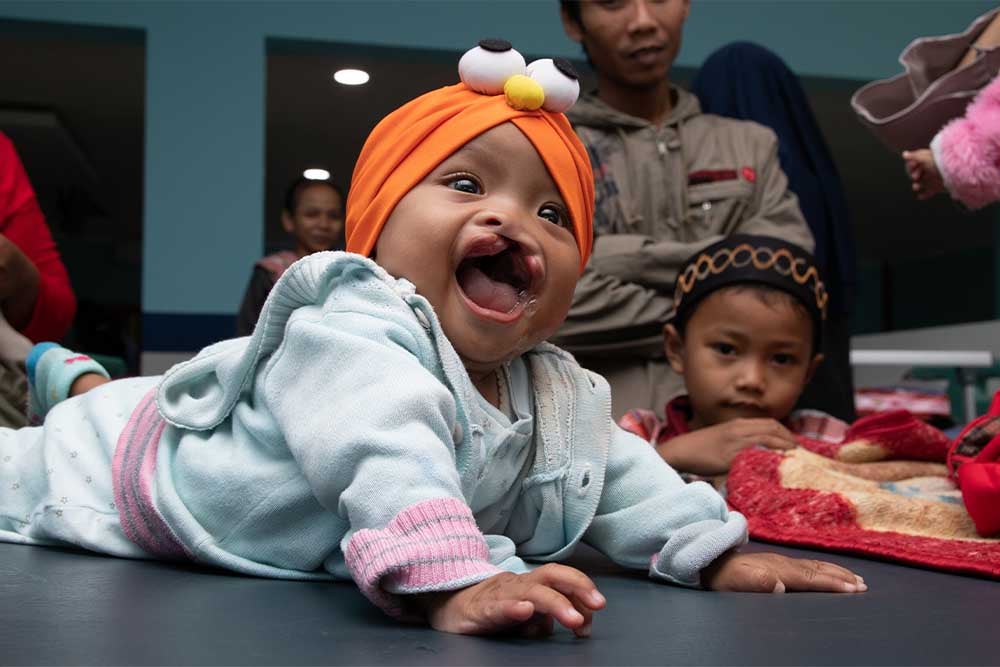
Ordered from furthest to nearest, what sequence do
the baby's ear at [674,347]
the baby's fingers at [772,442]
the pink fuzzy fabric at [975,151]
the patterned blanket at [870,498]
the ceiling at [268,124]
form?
the ceiling at [268,124], the baby's ear at [674,347], the baby's fingers at [772,442], the pink fuzzy fabric at [975,151], the patterned blanket at [870,498]

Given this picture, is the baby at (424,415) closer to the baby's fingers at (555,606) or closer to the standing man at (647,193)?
the baby's fingers at (555,606)

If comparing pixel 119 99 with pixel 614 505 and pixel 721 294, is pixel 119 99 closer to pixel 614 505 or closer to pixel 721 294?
pixel 721 294

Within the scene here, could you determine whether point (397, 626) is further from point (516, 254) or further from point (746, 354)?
point (746, 354)

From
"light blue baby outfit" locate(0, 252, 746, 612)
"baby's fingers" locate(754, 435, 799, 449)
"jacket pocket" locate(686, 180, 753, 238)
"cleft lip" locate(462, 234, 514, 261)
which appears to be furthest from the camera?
"jacket pocket" locate(686, 180, 753, 238)

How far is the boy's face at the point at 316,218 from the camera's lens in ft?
13.8

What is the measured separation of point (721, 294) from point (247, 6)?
382 cm

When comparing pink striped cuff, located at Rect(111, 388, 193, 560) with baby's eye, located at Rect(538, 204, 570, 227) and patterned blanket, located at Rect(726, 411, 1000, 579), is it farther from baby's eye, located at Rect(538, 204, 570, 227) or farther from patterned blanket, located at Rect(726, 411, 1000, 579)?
patterned blanket, located at Rect(726, 411, 1000, 579)

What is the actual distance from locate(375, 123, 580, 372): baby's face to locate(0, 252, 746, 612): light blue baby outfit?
0.15ft

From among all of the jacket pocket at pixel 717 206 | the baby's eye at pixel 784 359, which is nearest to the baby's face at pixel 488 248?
the baby's eye at pixel 784 359

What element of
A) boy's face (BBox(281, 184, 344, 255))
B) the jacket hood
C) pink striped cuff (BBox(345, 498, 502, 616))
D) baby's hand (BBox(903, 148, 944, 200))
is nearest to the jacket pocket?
the jacket hood

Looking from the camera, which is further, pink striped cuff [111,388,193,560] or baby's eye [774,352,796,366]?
baby's eye [774,352,796,366]

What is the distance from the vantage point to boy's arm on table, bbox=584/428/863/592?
1.10m

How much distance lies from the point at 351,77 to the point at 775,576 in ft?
18.7

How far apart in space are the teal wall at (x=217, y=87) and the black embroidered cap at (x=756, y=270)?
3341mm
